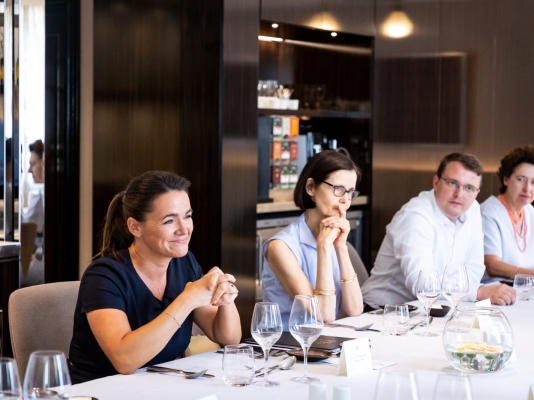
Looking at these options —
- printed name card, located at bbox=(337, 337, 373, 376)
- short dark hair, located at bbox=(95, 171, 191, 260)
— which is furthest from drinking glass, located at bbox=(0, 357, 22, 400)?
short dark hair, located at bbox=(95, 171, 191, 260)

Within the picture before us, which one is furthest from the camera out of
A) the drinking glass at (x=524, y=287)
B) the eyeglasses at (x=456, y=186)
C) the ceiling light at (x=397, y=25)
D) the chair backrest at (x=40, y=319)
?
the ceiling light at (x=397, y=25)

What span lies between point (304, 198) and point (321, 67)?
9.71 ft

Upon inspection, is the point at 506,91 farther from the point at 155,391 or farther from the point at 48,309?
the point at 155,391

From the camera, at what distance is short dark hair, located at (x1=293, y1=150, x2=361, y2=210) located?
3.01 m

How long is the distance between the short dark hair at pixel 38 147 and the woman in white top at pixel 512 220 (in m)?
2.25

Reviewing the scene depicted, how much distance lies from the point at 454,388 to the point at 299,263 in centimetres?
184

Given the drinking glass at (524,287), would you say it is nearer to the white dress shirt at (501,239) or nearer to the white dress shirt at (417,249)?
the white dress shirt at (417,249)

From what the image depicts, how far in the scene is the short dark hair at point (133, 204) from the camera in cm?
232

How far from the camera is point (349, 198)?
3.03 meters

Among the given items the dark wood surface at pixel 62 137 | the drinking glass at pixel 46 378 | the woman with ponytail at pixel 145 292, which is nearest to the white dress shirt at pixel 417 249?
the woman with ponytail at pixel 145 292

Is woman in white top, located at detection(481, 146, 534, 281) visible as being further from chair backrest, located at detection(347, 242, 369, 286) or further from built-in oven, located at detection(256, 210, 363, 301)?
built-in oven, located at detection(256, 210, 363, 301)

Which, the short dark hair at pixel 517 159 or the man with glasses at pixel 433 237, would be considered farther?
the short dark hair at pixel 517 159

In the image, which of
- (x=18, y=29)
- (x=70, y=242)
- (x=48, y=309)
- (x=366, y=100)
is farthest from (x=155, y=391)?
(x=366, y=100)

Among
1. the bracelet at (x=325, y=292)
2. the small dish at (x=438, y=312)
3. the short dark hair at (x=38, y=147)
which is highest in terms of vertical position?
the short dark hair at (x=38, y=147)
